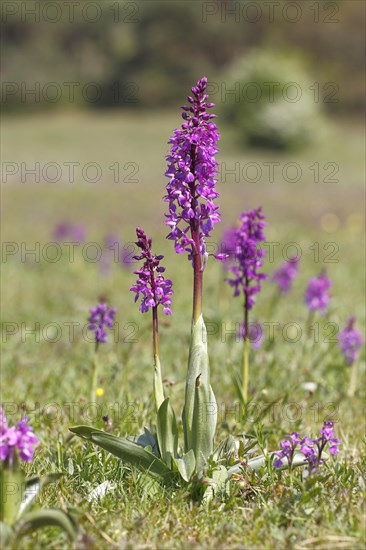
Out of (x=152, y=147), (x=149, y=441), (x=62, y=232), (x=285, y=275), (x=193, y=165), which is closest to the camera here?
(x=193, y=165)

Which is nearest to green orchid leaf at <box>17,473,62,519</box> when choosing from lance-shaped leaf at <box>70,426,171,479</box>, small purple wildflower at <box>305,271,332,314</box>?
lance-shaped leaf at <box>70,426,171,479</box>

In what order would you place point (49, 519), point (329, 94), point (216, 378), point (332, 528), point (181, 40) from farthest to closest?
point (181, 40)
point (329, 94)
point (216, 378)
point (332, 528)
point (49, 519)

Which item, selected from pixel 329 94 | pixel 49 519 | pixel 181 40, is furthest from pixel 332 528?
pixel 181 40

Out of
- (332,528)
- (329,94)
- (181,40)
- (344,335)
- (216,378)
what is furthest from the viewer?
(181,40)

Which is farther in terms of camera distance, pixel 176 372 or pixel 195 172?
pixel 176 372

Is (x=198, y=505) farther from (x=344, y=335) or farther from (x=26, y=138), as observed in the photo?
(x=26, y=138)

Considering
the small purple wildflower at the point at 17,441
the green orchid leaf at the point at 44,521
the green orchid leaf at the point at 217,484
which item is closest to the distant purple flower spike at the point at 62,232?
the green orchid leaf at the point at 217,484

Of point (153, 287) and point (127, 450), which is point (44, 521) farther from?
point (153, 287)

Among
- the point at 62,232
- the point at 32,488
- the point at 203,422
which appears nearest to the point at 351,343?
the point at 203,422

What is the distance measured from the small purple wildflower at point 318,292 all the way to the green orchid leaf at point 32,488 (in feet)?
9.44

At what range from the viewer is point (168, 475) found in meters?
2.95

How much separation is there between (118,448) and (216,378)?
87.8 inches

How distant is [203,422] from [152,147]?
1027 inches

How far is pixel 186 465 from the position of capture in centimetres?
292
